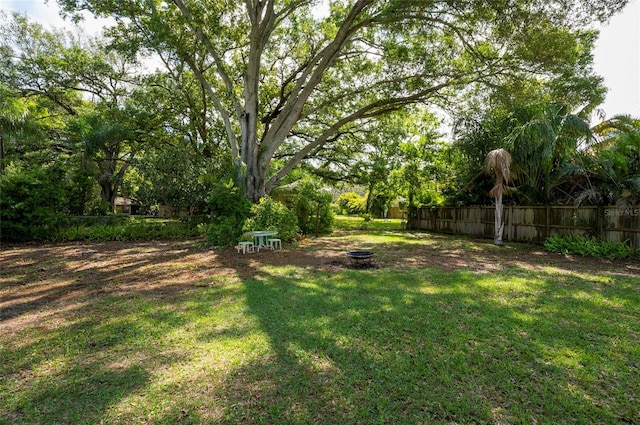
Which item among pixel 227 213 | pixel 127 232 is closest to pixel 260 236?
pixel 227 213

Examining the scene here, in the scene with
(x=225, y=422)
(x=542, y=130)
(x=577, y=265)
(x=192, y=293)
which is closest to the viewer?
(x=225, y=422)

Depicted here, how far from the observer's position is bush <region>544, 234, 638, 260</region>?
847 cm

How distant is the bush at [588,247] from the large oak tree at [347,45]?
5.87 m

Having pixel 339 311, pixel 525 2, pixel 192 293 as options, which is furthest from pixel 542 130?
pixel 192 293

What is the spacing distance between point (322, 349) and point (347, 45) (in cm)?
1286

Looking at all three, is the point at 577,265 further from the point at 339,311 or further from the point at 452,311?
the point at 339,311

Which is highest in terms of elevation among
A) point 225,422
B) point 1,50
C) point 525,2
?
point 1,50

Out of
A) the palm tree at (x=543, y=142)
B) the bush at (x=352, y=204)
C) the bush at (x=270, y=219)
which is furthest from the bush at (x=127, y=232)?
the bush at (x=352, y=204)

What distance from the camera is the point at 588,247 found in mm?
9047

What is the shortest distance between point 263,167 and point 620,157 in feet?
38.0

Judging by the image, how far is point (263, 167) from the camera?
42.7 ft

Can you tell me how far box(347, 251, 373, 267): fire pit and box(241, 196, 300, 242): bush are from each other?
4266mm

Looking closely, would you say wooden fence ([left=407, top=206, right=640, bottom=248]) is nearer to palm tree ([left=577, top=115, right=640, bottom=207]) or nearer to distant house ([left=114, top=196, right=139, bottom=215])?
palm tree ([left=577, top=115, right=640, bottom=207])

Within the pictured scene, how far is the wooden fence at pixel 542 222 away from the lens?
8937 millimetres
